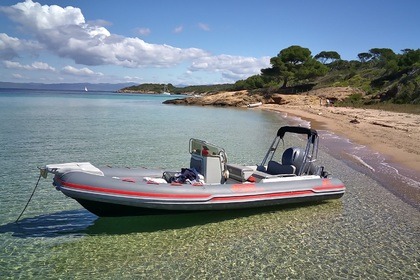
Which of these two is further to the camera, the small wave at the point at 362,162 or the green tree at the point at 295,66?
the green tree at the point at 295,66

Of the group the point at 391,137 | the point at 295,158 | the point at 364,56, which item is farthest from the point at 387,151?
the point at 364,56

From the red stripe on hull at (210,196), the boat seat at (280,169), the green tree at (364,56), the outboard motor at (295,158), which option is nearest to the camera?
the red stripe on hull at (210,196)

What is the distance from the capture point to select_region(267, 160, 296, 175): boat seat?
8.78 m

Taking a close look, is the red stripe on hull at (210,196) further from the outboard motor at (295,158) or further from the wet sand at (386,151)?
the wet sand at (386,151)

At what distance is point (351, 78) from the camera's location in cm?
6431

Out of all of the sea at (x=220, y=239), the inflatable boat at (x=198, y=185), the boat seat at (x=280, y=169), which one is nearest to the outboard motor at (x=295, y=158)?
the inflatable boat at (x=198, y=185)

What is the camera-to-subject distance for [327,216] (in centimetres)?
802

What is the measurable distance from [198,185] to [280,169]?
2.65m

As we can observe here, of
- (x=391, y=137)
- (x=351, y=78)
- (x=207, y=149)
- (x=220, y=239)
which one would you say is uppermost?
(x=351, y=78)

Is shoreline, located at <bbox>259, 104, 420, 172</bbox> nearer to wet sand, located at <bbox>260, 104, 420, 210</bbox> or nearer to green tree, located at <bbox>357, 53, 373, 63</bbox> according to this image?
wet sand, located at <bbox>260, 104, 420, 210</bbox>

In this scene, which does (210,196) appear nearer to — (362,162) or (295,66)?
(362,162)

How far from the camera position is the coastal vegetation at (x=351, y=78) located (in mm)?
40875

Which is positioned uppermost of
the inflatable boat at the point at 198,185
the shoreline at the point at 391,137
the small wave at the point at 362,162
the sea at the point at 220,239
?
the inflatable boat at the point at 198,185

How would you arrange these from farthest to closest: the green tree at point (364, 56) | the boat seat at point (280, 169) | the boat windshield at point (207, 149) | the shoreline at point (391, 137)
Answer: the green tree at point (364, 56), the shoreline at point (391, 137), the boat seat at point (280, 169), the boat windshield at point (207, 149)
